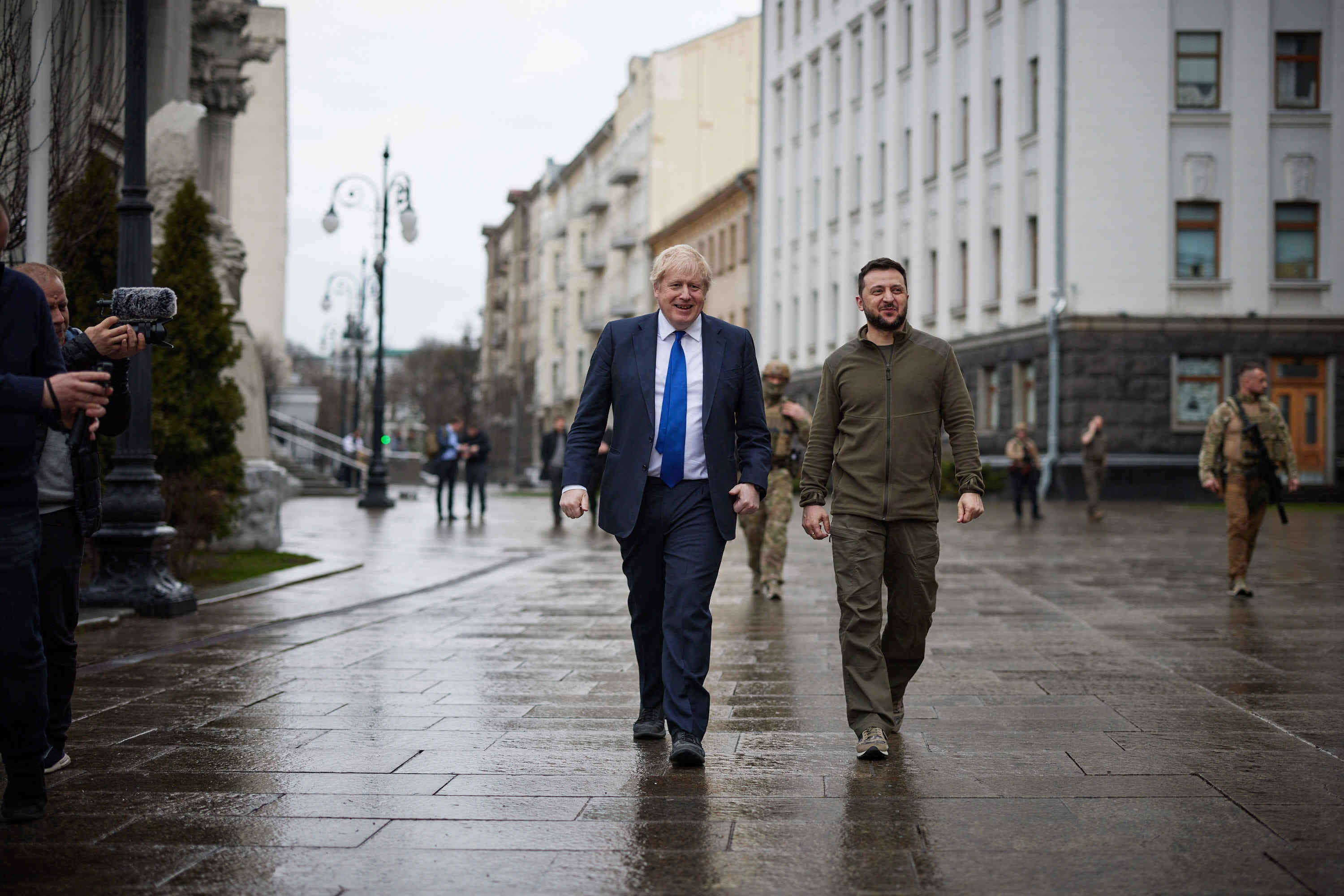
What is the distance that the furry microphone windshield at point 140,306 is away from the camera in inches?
221

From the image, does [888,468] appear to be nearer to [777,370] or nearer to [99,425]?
[99,425]

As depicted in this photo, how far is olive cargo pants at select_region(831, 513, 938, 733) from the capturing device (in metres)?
6.20

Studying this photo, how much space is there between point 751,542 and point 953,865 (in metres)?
9.06

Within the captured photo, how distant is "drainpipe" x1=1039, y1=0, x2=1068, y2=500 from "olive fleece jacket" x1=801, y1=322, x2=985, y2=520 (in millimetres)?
28958

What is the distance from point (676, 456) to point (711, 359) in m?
0.41

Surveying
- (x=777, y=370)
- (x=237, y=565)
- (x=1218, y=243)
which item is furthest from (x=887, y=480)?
(x=1218, y=243)

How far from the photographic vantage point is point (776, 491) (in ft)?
42.0

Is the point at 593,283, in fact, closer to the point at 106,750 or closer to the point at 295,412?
the point at 295,412

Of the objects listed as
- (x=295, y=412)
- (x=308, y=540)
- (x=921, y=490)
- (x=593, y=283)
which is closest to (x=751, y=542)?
(x=921, y=490)

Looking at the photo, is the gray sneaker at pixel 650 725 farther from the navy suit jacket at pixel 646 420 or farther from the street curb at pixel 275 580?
the street curb at pixel 275 580

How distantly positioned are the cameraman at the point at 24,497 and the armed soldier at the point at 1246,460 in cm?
960

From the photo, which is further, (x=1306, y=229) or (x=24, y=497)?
(x=1306, y=229)

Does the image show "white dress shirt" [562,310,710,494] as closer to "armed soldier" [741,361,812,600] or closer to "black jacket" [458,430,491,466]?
"armed soldier" [741,361,812,600]

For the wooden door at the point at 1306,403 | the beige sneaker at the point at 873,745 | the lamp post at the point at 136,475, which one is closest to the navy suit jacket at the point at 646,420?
the beige sneaker at the point at 873,745
